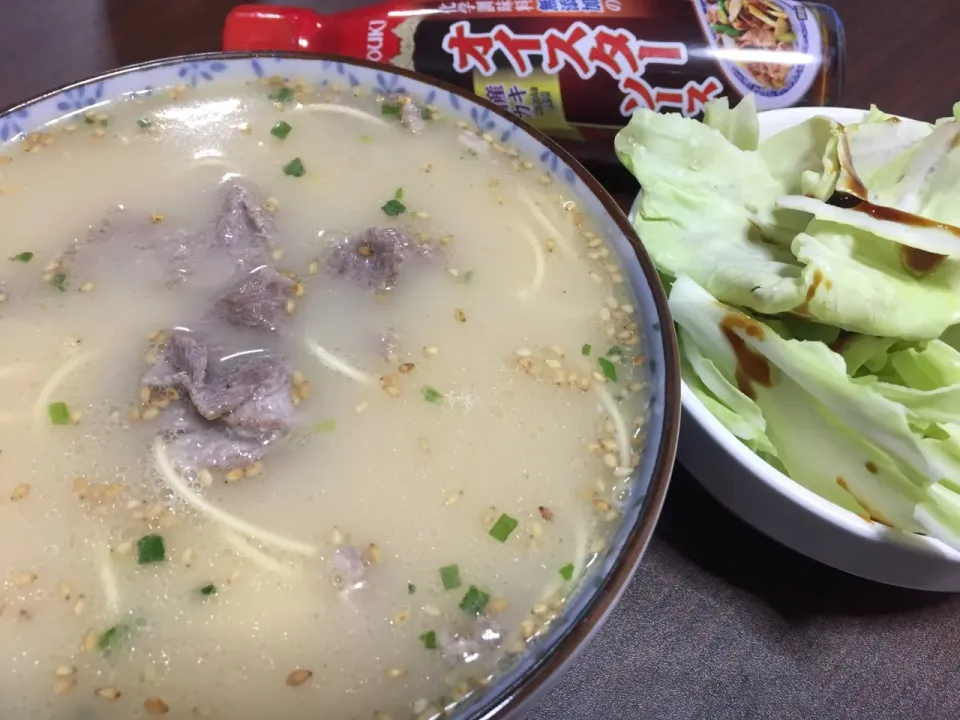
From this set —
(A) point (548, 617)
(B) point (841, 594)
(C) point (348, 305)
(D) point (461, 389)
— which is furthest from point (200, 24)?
(B) point (841, 594)

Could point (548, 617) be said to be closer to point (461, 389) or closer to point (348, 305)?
point (461, 389)

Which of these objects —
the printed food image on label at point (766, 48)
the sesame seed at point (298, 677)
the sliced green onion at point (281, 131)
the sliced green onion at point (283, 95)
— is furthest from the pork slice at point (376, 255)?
the printed food image on label at point (766, 48)

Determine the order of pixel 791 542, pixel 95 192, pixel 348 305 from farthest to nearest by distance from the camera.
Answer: pixel 95 192
pixel 348 305
pixel 791 542

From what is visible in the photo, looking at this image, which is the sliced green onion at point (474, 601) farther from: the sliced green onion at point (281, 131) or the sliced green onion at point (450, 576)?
the sliced green onion at point (281, 131)

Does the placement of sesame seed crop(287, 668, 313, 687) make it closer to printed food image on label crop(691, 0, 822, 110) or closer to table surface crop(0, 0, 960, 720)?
table surface crop(0, 0, 960, 720)

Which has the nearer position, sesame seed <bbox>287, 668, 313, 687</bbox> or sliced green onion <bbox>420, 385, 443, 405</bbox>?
sesame seed <bbox>287, 668, 313, 687</bbox>

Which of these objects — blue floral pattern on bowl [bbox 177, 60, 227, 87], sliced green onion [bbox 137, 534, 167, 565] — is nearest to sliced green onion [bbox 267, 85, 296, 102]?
blue floral pattern on bowl [bbox 177, 60, 227, 87]
